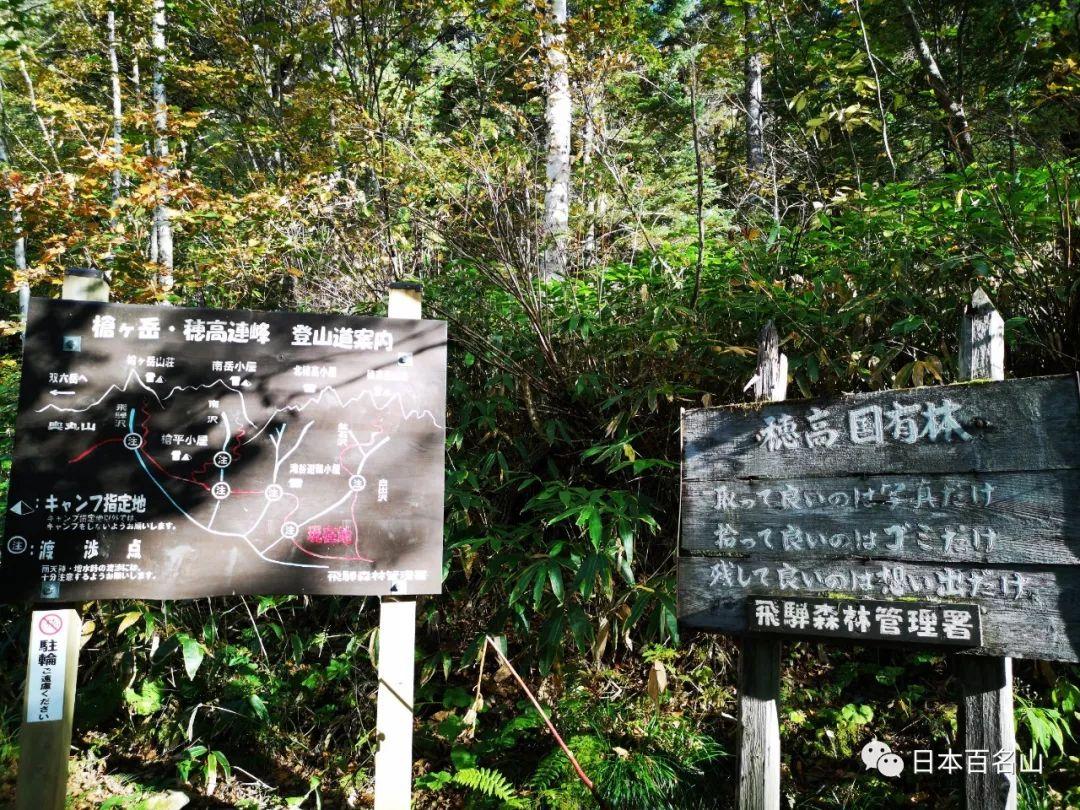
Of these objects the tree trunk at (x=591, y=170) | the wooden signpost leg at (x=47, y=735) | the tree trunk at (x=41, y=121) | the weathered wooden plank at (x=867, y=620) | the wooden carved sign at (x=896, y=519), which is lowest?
the wooden signpost leg at (x=47, y=735)

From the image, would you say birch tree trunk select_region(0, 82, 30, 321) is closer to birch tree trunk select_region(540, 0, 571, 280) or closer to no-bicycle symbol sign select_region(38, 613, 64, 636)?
no-bicycle symbol sign select_region(38, 613, 64, 636)

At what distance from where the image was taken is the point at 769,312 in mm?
3971

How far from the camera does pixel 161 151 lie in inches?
328

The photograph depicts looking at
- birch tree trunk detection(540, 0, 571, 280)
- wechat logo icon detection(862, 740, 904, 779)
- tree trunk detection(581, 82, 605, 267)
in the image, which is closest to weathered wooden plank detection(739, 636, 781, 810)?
wechat logo icon detection(862, 740, 904, 779)

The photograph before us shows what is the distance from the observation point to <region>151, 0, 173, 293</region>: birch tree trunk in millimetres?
6153

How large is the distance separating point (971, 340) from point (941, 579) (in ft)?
2.85

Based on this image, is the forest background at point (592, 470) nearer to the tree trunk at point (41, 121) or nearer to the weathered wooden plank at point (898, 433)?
the weathered wooden plank at point (898, 433)

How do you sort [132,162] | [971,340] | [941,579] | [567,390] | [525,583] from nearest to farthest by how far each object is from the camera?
[941,579], [971,340], [525,583], [567,390], [132,162]

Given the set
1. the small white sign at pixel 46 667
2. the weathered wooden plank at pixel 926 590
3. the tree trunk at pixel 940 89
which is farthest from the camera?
the tree trunk at pixel 940 89

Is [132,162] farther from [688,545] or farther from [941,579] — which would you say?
[941,579]

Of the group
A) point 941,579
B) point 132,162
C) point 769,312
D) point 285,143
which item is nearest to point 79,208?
point 132,162

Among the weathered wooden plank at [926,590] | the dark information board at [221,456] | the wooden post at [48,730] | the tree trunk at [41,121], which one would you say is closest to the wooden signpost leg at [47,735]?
the wooden post at [48,730]

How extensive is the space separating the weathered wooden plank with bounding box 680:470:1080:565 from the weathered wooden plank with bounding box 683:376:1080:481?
0.15ft

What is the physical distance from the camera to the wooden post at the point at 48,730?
2777 millimetres
